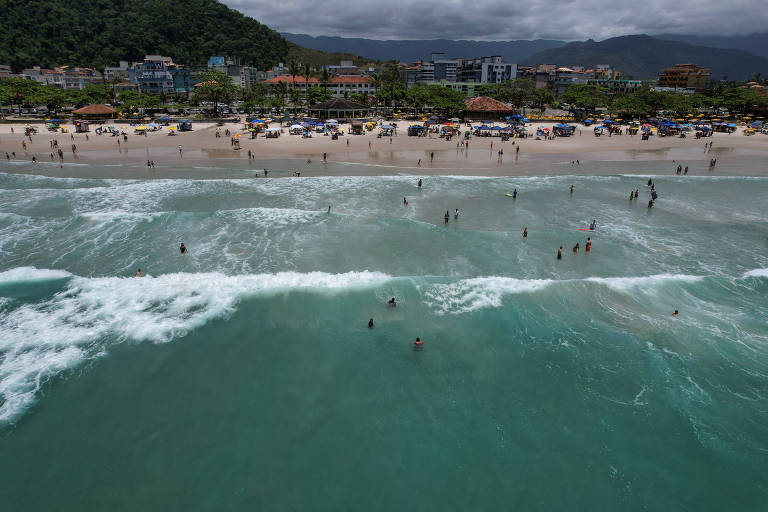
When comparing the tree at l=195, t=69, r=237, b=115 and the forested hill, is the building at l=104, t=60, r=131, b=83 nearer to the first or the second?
the forested hill

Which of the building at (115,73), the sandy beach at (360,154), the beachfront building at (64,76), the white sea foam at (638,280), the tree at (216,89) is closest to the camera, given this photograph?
the white sea foam at (638,280)

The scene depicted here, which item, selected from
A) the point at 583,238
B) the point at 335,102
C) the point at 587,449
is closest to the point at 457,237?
the point at 583,238

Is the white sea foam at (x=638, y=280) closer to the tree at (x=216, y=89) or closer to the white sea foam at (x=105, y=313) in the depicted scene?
the white sea foam at (x=105, y=313)

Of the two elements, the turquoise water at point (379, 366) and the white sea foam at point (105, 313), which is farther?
the white sea foam at point (105, 313)

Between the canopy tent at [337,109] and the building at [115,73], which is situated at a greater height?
the building at [115,73]

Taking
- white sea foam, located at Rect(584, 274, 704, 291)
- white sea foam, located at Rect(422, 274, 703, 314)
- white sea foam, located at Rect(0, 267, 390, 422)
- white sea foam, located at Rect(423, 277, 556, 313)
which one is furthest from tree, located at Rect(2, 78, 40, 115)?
white sea foam, located at Rect(584, 274, 704, 291)

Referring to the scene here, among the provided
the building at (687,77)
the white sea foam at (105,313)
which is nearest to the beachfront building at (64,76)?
the white sea foam at (105,313)
